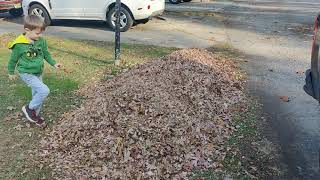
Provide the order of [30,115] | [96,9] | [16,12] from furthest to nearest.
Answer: [16,12] → [96,9] → [30,115]

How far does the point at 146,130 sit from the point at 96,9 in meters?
9.03

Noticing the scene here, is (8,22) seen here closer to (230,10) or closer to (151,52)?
(151,52)

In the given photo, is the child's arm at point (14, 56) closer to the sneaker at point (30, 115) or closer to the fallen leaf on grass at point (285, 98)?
the sneaker at point (30, 115)

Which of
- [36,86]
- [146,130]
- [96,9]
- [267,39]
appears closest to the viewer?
[146,130]

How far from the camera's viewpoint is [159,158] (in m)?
4.79

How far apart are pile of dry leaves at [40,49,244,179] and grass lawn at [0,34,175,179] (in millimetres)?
277

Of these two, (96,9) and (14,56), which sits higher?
(14,56)

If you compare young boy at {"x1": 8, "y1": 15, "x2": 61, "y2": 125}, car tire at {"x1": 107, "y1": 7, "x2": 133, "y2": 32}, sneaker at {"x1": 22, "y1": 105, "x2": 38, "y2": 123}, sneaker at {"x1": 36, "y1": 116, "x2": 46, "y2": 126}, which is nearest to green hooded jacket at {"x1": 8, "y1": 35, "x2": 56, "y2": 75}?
young boy at {"x1": 8, "y1": 15, "x2": 61, "y2": 125}

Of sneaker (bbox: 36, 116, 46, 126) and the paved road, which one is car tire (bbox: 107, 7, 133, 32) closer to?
the paved road

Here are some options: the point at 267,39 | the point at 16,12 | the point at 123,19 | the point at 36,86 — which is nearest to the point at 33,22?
the point at 36,86

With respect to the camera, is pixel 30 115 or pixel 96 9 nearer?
pixel 30 115

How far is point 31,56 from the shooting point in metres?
5.50

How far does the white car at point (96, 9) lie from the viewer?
42.4ft

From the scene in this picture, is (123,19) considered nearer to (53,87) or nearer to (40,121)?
(53,87)
